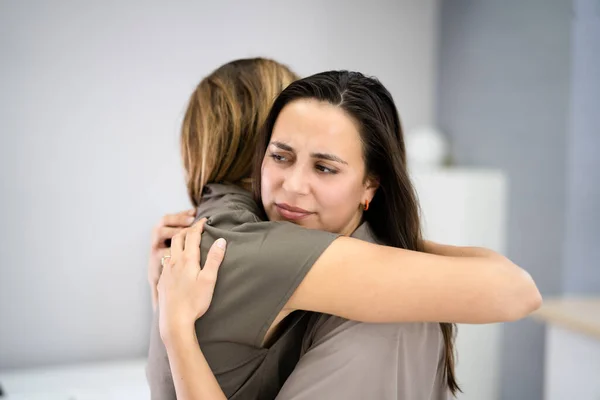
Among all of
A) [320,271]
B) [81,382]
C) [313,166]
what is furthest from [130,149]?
[320,271]

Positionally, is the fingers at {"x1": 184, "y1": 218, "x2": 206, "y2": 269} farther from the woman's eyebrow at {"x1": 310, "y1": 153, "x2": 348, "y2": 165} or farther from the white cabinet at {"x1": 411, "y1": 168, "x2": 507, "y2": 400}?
the white cabinet at {"x1": 411, "y1": 168, "x2": 507, "y2": 400}

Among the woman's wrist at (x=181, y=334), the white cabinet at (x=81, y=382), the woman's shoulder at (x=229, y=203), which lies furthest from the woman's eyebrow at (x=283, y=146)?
the white cabinet at (x=81, y=382)

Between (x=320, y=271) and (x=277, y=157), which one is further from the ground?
(x=277, y=157)

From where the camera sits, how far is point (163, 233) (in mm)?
1246

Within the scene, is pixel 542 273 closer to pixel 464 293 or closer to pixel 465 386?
pixel 465 386

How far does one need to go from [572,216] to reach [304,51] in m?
1.63

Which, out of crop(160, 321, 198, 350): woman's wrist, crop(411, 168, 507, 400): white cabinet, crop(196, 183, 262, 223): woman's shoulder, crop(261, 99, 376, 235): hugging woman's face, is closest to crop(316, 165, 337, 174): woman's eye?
crop(261, 99, 376, 235): hugging woman's face

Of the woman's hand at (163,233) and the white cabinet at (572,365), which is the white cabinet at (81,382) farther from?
the white cabinet at (572,365)

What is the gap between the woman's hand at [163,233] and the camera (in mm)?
1245

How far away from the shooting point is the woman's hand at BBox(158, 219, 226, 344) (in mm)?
856

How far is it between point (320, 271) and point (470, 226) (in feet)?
6.60

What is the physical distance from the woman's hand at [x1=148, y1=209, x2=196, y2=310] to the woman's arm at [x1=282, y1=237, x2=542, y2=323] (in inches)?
18.1

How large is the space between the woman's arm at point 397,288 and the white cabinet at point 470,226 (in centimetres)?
182

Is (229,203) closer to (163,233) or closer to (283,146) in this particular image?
(283,146)
